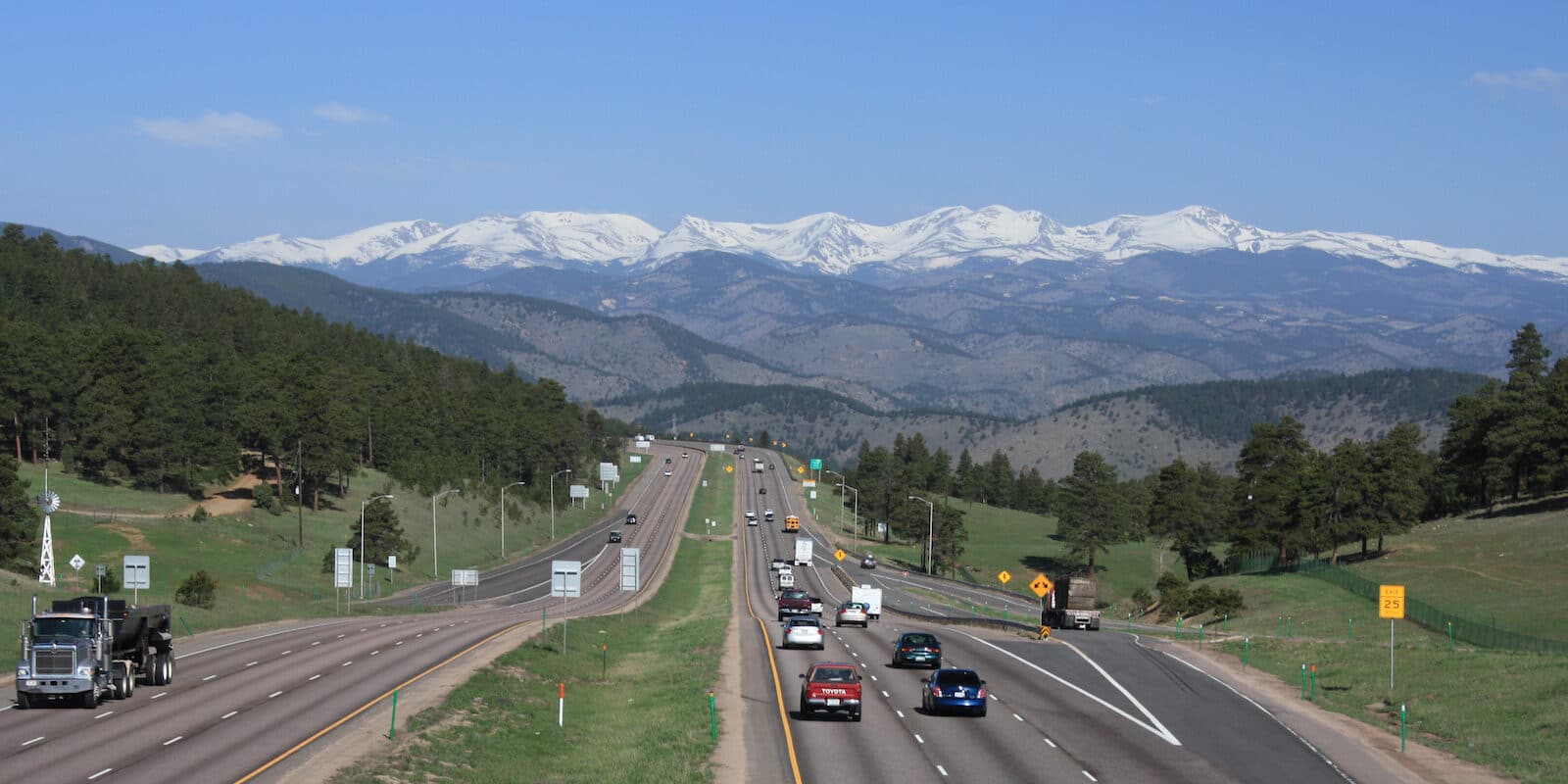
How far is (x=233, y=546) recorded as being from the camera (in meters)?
115

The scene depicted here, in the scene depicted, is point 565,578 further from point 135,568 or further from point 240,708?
point 135,568

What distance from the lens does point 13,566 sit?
301 feet

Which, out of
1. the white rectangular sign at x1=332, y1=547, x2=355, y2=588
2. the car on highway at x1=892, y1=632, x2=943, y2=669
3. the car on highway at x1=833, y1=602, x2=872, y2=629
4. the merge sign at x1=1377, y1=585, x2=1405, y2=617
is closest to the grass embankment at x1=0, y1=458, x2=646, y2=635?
the white rectangular sign at x1=332, y1=547, x2=355, y2=588

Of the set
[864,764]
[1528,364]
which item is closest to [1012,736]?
[864,764]

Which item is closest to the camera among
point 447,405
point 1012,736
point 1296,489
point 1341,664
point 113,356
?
point 1012,736

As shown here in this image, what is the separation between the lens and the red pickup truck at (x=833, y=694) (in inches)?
1743

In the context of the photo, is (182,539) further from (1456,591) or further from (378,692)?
(1456,591)

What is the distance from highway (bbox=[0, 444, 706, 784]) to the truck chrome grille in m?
1.15

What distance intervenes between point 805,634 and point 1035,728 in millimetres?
24875

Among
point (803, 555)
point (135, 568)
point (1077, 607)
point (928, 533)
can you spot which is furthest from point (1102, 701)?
point (928, 533)

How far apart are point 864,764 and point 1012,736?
Answer: 6.65 m

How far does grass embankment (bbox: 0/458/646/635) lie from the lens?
8338 centimetres

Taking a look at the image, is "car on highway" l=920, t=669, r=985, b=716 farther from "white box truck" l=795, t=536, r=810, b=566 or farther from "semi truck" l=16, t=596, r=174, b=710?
"white box truck" l=795, t=536, r=810, b=566

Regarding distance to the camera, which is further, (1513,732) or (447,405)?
(447,405)
